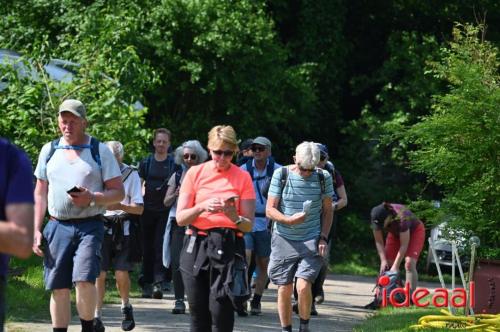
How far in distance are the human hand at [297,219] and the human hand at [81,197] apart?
2.27m

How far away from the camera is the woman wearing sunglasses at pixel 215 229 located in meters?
7.89

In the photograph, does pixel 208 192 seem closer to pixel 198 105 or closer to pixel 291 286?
pixel 291 286

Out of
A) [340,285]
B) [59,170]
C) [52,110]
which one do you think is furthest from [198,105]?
[59,170]

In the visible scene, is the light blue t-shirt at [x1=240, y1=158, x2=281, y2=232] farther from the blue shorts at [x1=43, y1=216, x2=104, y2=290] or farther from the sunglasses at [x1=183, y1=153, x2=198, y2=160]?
the blue shorts at [x1=43, y1=216, x2=104, y2=290]

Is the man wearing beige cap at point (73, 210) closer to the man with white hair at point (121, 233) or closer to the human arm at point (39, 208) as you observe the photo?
the human arm at point (39, 208)

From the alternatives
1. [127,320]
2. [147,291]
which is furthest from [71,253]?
[147,291]

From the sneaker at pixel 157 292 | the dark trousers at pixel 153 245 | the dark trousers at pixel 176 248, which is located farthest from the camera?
the dark trousers at pixel 153 245

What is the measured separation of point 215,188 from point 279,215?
206 centimetres

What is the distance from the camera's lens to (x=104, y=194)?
331 inches

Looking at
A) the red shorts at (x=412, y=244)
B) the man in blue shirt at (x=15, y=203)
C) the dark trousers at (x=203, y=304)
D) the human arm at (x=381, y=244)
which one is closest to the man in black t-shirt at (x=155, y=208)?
the human arm at (x=381, y=244)

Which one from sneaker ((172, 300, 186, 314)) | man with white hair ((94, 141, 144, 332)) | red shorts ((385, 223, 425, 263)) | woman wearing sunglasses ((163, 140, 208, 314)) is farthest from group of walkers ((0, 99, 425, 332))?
red shorts ((385, 223, 425, 263))

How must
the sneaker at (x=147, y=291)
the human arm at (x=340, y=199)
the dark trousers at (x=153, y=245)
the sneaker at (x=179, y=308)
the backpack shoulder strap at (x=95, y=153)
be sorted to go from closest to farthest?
1. the backpack shoulder strap at (x=95, y=153)
2. the sneaker at (x=179, y=308)
3. the human arm at (x=340, y=199)
4. the sneaker at (x=147, y=291)
5. the dark trousers at (x=153, y=245)

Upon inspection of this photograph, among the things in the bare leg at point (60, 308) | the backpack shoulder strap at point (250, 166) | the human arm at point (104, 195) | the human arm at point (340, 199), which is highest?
the backpack shoulder strap at point (250, 166)

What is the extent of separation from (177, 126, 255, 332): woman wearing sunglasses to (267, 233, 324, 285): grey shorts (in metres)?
2.05
